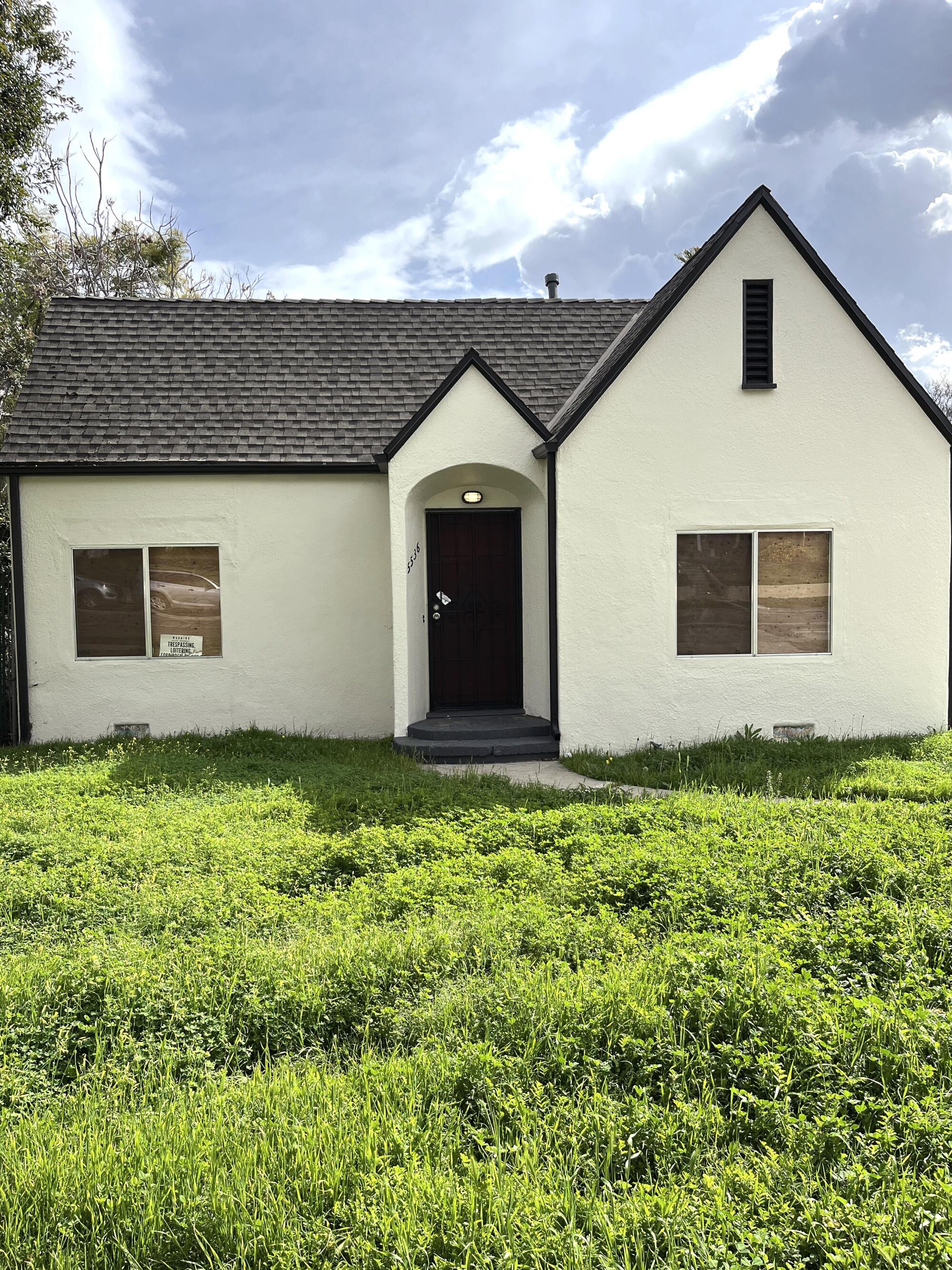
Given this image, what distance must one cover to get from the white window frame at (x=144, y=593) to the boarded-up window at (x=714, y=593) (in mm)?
6069

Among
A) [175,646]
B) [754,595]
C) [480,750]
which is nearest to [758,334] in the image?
[754,595]

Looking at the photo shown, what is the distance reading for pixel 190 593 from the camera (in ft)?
36.3

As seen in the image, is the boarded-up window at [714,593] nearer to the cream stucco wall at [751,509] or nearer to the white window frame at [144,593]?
the cream stucco wall at [751,509]

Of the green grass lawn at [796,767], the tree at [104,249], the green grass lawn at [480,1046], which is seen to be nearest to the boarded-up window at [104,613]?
the green grass lawn at [480,1046]

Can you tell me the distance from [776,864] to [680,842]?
2.31ft

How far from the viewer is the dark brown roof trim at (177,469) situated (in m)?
10.7

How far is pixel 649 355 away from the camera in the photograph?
9.56 meters

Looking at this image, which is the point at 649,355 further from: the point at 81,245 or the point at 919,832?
the point at 81,245

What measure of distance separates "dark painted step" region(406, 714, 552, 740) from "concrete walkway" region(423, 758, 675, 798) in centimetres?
40

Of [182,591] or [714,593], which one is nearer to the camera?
[714,593]

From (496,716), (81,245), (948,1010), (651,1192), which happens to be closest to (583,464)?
(496,716)

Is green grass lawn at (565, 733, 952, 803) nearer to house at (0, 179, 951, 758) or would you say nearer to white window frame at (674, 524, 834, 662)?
house at (0, 179, 951, 758)

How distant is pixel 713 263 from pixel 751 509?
114 inches

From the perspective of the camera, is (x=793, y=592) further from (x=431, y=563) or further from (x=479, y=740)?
(x=431, y=563)
